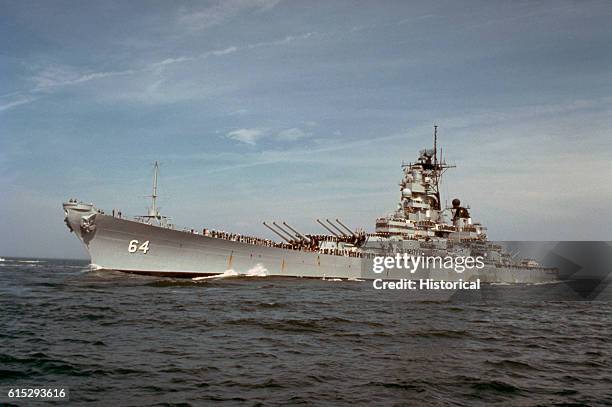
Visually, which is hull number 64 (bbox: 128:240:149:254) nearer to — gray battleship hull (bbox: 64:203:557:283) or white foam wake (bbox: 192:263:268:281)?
gray battleship hull (bbox: 64:203:557:283)

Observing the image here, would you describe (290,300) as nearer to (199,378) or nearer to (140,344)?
(140,344)

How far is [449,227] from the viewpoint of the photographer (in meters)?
55.6

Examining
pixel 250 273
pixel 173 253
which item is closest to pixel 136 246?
pixel 173 253

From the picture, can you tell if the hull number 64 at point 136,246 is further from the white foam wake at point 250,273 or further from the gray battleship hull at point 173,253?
the white foam wake at point 250,273

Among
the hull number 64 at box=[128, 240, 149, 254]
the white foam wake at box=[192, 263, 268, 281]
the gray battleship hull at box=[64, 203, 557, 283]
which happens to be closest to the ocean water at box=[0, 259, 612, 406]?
the gray battleship hull at box=[64, 203, 557, 283]

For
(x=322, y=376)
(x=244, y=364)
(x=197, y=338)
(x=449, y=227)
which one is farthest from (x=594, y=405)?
(x=449, y=227)

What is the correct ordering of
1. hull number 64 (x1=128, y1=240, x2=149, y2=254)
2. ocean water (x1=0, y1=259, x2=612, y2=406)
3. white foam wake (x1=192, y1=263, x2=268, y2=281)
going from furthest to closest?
white foam wake (x1=192, y1=263, x2=268, y2=281)
hull number 64 (x1=128, y1=240, x2=149, y2=254)
ocean water (x1=0, y1=259, x2=612, y2=406)

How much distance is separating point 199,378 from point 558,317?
848 inches

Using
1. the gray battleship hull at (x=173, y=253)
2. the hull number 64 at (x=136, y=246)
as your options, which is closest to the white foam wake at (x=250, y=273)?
the gray battleship hull at (x=173, y=253)

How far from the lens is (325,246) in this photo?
49188 mm
